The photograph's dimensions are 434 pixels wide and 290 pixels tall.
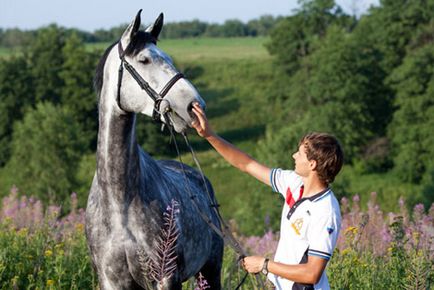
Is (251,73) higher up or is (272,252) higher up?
(272,252)

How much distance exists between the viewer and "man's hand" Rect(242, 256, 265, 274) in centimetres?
461

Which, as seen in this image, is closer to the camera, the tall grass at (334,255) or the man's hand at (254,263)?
the man's hand at (254,263)

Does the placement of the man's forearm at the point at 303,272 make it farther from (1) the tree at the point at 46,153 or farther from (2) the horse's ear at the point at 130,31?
(1) the tree at the point at 46,153

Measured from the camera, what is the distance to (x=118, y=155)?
5652mm

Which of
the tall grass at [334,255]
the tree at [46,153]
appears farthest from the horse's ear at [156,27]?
the tree at [46,153]

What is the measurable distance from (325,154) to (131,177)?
173 cm

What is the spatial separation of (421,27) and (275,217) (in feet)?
83.1

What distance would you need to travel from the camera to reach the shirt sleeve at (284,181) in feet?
16.5

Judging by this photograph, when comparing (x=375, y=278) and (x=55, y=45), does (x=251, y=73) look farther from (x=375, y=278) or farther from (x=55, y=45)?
(x=375, y=278)

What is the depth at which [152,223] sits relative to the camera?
223 inches

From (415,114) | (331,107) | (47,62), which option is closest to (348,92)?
(331,107)

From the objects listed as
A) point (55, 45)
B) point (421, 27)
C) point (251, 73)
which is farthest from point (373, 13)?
point (251, 73)

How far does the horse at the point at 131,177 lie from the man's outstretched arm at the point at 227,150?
0.18 m

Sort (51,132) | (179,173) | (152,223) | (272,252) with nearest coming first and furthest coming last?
(152,223), (179,173), (272,252), (51,132)
